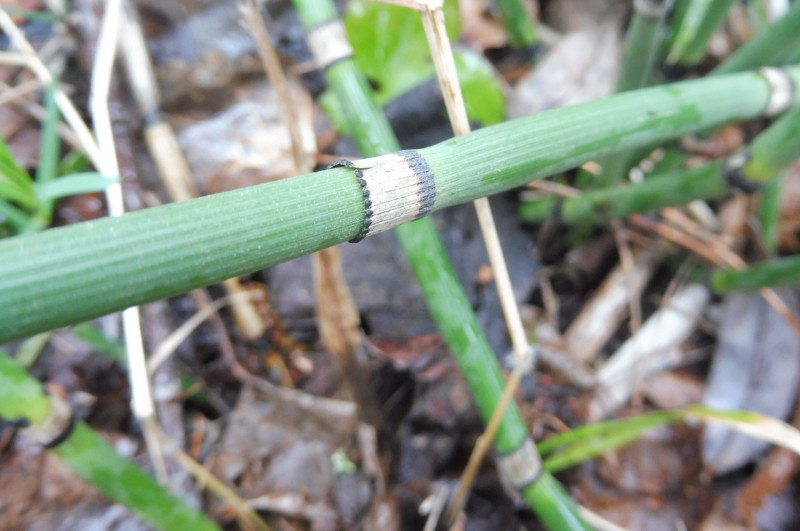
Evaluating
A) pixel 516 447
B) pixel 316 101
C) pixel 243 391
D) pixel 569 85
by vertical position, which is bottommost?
pixel 516 447

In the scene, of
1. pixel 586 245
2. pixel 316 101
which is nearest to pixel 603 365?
pixel 586 245

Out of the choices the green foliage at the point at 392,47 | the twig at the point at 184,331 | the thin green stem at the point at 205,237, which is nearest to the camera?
the thin green stem at the point at 205,237

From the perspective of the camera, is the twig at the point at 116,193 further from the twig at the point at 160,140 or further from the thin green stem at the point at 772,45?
the thin green stem at the point at 772,45

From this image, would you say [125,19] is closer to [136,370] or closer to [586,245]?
[136,370]

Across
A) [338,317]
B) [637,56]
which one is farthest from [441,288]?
[637,56]

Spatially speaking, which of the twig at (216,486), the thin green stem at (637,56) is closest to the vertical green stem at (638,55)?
the thin green stem at (637,56)

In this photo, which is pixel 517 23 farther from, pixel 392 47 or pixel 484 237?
pixel 484 237
